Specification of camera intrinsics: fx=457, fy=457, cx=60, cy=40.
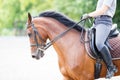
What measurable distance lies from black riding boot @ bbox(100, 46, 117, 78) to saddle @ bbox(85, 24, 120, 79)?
0.12 m

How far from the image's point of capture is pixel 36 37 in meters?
7.17

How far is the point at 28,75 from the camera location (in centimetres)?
1255

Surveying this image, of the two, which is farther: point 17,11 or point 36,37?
point 17,11

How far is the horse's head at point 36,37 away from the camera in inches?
282

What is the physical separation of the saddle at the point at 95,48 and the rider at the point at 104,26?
10 cm

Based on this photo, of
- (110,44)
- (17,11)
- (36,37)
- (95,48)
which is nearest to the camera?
(36,37)

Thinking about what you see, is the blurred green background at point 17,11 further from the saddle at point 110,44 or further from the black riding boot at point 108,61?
the black riding boot at point 108,61

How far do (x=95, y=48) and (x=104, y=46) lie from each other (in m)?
0.17

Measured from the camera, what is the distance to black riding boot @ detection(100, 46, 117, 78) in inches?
282

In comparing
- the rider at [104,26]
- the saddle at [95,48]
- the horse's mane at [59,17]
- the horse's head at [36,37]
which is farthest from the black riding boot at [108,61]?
the horse's head at [36,37]

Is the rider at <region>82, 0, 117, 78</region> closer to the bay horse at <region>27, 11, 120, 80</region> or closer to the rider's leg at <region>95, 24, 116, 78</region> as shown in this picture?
the rider's leg at <region>95, 24, 116, 78</region>

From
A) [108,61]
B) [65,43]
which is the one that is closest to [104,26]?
[108,61]

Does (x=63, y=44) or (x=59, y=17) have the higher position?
(x=59, y=17)

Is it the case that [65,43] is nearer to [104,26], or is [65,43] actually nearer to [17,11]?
[104,26]
